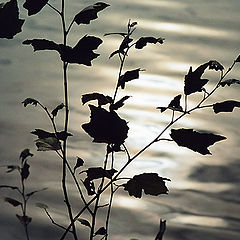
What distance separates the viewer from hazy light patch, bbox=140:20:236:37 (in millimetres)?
4270

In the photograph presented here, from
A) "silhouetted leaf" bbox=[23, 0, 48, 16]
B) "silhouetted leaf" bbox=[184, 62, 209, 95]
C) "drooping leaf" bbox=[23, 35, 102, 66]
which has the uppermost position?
"silhouetted leaf" bbox=[23, 0, 48, 16]

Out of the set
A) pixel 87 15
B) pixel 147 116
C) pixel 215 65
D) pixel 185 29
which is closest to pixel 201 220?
pixel 147 116

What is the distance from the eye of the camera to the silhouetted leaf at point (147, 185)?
1.27 meters

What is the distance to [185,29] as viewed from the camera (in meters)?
4.33

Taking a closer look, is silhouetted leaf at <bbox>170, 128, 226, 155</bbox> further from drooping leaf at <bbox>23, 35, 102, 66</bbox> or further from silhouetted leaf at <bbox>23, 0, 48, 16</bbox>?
silhouetted leaf at <bbox>23, 0, 48, 16</bbox>

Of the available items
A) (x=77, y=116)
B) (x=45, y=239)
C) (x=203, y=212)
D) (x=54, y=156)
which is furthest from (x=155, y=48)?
(x=45, y=239)

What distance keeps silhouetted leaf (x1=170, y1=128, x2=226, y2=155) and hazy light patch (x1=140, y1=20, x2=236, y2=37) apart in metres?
3.03

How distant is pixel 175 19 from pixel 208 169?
1702 mm

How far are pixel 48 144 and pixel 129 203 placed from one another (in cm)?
128

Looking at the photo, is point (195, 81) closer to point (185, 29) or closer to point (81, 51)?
point (81, 51)

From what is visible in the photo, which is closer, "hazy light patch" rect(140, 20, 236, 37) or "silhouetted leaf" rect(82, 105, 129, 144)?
"silhouetted leaf" rect(82, 105, 129, 144)

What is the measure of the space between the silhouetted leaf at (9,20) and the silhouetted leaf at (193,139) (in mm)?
272

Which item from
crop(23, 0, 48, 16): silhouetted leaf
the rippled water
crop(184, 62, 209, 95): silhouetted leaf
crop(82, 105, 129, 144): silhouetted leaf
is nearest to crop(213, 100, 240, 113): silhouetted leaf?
crop(184, 62, 209, 95): silhouetted leaf

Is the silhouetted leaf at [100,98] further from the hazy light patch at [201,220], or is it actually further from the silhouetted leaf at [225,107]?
the hazy light patch at [201,220]
